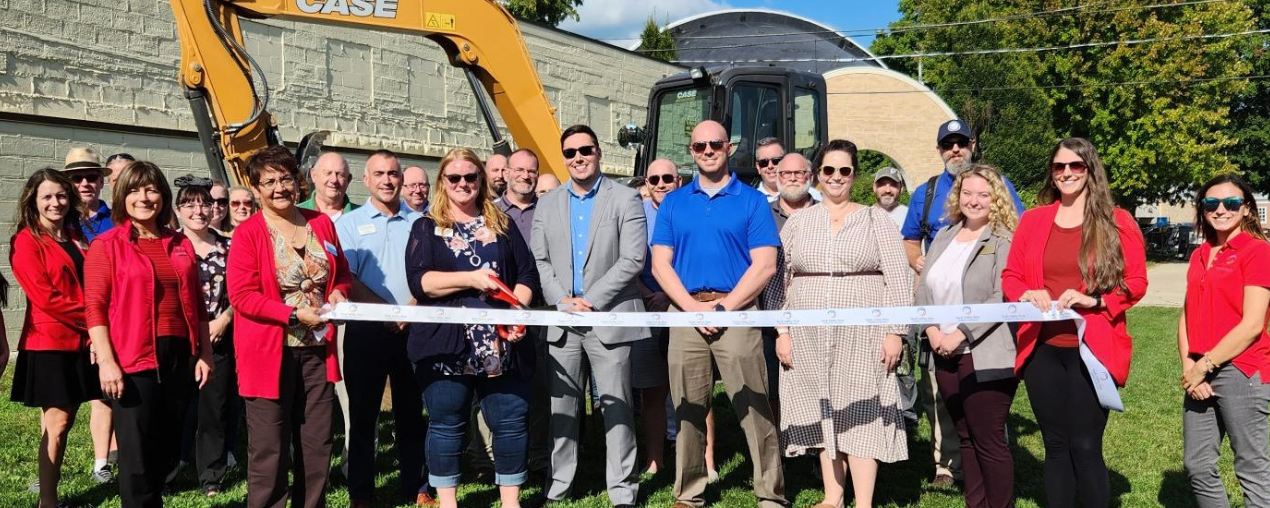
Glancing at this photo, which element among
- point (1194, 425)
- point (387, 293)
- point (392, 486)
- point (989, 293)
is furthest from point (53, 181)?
point (1194, 425)

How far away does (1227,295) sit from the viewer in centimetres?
434

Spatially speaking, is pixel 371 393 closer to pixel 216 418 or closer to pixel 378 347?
pixel 378 347

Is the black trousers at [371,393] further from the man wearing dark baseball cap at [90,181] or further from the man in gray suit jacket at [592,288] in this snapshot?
the man wearing dark baseball cap at [90,181]

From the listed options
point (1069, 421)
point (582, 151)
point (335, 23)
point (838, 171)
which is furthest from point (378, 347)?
point (335, 23)

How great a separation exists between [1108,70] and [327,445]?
3310 cm

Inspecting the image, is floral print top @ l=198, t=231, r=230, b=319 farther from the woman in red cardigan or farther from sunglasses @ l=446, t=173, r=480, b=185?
sunglasses @ l=446, t=173, r=480, b=185

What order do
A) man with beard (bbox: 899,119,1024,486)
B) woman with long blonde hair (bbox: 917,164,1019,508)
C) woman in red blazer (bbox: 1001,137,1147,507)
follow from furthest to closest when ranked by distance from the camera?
man with beard (bbox: 899,119,1024,486) < woman with long blonde hair (bbox: 917,164,1019,508) < woman in red blazer (bbox: 1001,137,1147,507)

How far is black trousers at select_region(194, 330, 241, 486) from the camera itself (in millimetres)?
5898

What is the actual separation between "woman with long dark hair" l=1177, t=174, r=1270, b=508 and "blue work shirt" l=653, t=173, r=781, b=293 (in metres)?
2.00

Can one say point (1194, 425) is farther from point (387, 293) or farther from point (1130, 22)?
point (1130, 22)

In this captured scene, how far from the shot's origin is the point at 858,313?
190 inches

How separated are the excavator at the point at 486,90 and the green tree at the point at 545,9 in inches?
836

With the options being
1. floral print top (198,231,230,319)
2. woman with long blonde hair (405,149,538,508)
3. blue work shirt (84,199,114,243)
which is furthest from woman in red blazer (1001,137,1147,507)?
blue work shirt (84,199,114,243)

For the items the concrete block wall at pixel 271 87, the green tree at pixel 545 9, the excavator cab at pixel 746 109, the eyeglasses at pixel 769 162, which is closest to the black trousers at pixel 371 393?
the eyeglasses at pixel 769 162
